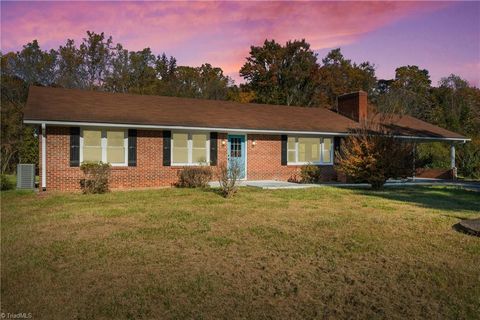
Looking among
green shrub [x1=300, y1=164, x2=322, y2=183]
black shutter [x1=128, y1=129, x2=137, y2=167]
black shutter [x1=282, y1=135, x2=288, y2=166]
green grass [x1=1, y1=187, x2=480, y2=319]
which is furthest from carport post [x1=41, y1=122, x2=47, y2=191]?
green shrub [x1=300, y1=164, x2=322, y2=183]

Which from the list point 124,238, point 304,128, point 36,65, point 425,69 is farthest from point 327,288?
point 425,69

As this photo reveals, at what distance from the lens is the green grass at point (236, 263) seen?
4152 millimetres

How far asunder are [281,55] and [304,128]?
23390 millimetres

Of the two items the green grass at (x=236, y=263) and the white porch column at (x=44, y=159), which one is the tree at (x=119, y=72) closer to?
the white porch column at (x=44, y=159)

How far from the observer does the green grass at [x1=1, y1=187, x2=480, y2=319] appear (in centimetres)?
415

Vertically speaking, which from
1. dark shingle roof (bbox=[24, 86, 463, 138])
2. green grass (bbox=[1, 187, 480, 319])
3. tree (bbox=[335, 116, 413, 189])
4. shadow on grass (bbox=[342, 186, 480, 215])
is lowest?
green grass (bbox=[1, 187, 480, 319])

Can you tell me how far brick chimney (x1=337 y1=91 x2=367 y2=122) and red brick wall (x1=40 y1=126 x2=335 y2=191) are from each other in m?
5.42

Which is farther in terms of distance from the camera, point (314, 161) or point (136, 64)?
point (136, 64)

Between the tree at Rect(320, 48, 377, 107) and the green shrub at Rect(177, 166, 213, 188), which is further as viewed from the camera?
the tree at Rect(320, 48, 377, 107)

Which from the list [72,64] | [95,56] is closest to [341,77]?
[95,56]

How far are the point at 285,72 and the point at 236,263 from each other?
1430 inches

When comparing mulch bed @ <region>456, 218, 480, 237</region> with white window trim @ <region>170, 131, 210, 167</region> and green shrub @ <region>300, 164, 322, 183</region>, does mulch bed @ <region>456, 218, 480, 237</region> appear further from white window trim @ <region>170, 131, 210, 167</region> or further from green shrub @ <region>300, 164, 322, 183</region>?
white window trim @ <region>170, 131, 210, 167</region>

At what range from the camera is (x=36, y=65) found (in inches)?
1531

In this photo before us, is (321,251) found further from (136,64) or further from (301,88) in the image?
(136,64)
